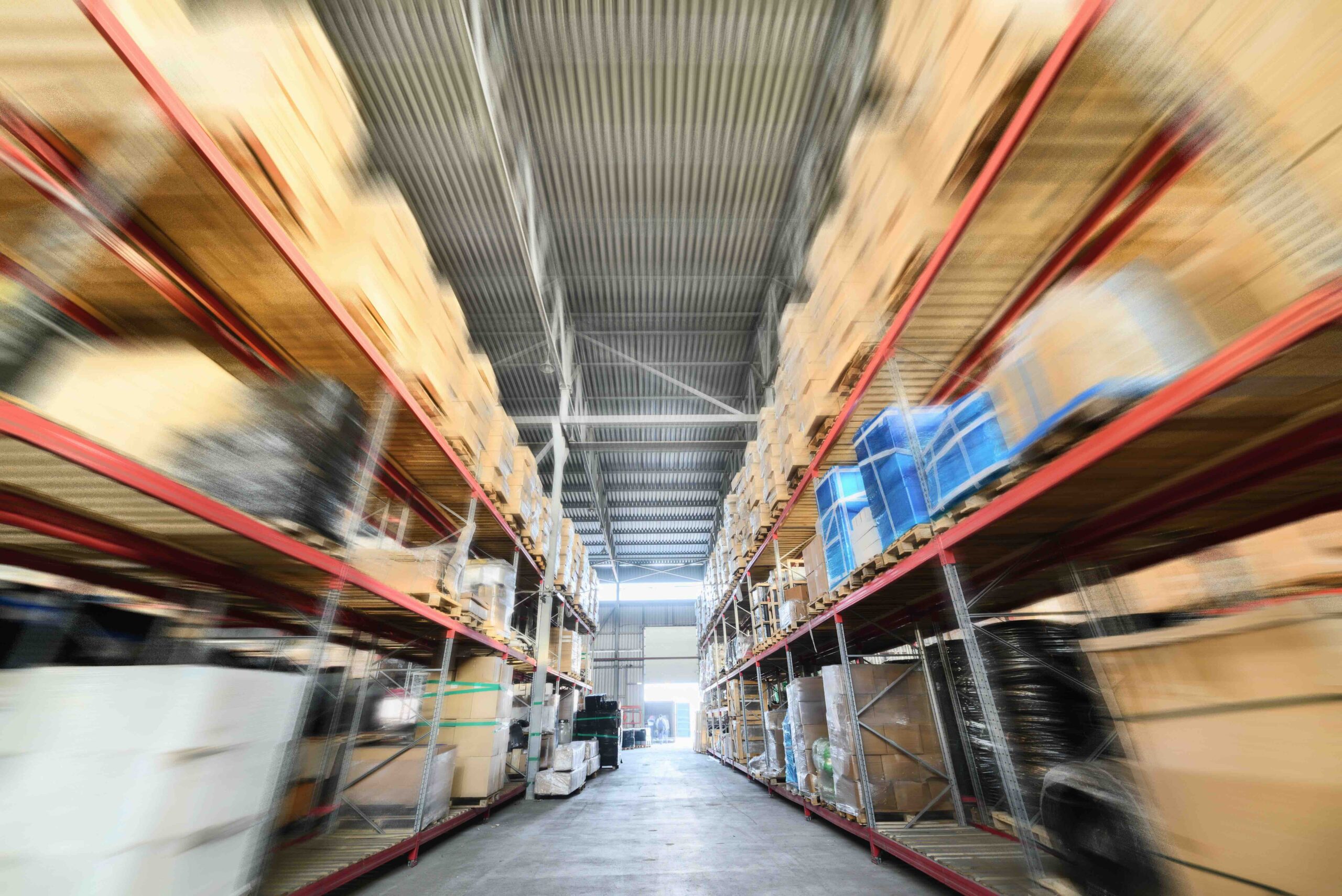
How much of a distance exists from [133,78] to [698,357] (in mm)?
10197

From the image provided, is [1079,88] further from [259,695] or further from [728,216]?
[728,216]

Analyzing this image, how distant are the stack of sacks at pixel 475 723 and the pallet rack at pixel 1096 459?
376cm

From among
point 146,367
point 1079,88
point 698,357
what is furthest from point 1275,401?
point 698,357

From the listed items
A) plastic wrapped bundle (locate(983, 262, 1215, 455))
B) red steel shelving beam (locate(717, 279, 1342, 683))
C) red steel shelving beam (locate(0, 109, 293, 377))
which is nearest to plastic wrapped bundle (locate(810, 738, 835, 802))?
red steel shelving beam (locate(717, 279, 1342, 683))

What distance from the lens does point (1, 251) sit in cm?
232

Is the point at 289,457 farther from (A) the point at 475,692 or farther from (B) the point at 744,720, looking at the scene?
(B) the point at 744,720

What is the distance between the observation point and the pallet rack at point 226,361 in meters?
2.00

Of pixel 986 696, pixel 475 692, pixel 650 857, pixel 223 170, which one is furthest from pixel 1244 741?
pixel 475 692

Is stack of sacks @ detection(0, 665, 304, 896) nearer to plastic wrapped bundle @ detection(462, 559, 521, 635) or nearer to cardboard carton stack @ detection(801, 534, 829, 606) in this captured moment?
plastic wrapped bundle @ detection(462, 559, 521, 635)

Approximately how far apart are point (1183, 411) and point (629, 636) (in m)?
24.8

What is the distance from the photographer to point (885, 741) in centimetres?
425

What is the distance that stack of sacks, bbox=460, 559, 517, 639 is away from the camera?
5934 mm

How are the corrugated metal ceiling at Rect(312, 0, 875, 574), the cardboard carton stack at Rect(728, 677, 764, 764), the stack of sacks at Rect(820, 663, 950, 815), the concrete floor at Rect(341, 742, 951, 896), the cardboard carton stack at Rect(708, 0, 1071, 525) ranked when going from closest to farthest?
1. the cardboard carton stack at Rect(708, 0, 1071, 525)
2. the concrete floor at Rect(341, 742, 951, 896)
3. the stack of sacks at Rect(820, 663, 950, 815)
4. the corrugated metal ceiling at Rect(312, 0, 875, 574)
5. the cardboard carton stack at Rect(728, 677, 764, 764)

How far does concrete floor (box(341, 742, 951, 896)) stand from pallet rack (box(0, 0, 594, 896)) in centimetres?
46
